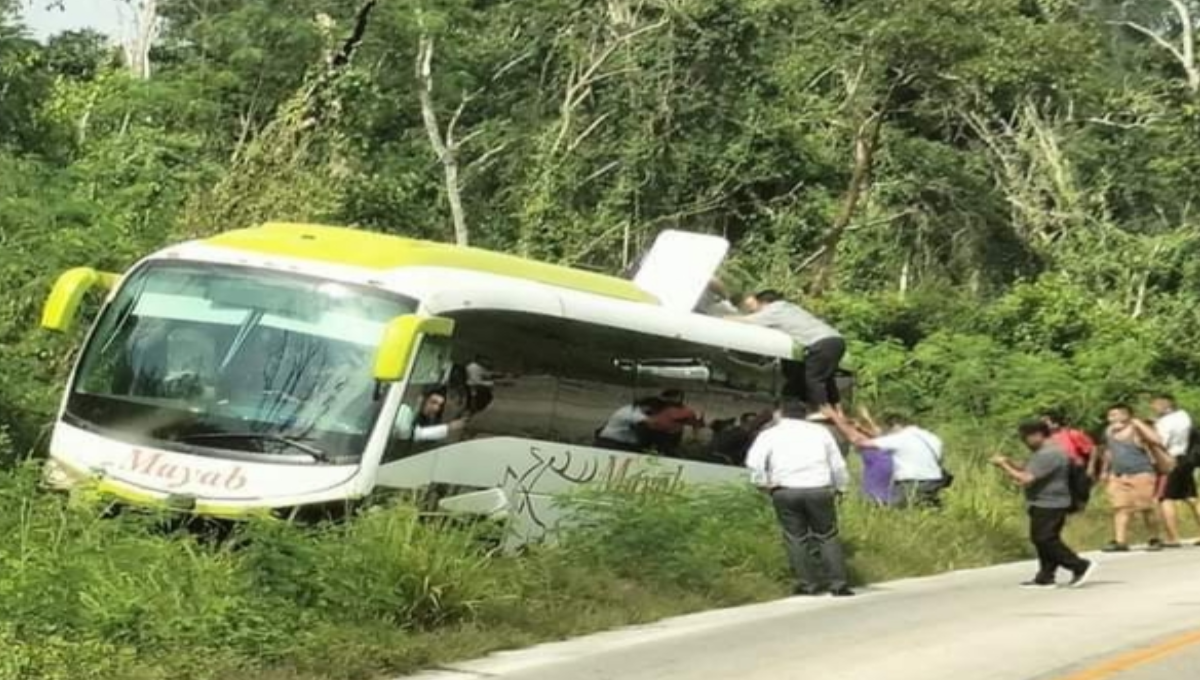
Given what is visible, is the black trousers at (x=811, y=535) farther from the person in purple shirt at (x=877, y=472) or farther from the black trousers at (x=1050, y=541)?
the person in purple shirt at (x=877, y=472)

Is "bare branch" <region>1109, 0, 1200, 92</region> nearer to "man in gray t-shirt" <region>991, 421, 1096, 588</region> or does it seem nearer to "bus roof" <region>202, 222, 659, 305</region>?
"man in gray t-shirt" <region>991, 421, 1096, 588</region>

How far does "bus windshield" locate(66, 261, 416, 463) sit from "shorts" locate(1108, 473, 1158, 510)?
1067 cm

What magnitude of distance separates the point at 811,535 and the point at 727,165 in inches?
832

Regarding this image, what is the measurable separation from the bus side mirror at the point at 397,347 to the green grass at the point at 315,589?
38.6 inches

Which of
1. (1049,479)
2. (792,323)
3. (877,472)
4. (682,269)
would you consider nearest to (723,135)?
(792,323)

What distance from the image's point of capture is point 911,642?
43.3 ft

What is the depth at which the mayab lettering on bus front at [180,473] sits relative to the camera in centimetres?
1367

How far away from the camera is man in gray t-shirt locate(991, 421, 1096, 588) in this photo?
16875 mm

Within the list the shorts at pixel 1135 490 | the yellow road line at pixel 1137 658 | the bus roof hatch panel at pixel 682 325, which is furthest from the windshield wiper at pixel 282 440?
the shorts at pixel 1135 490

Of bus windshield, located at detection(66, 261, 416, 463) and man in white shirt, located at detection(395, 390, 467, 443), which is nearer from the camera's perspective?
bus windshield, located at detection(66, 261, 416, 463)

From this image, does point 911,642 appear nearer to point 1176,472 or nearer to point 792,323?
point 792,323

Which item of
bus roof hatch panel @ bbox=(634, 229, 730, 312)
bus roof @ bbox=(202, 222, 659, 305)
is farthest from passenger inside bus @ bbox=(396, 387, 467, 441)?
bus roof hatch panel @ bbox=(634, 229, 730, 312)

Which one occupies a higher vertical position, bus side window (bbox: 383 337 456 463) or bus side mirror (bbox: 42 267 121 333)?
bus side mirror (bbox: 42 267 121 333)

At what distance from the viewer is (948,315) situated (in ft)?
122
